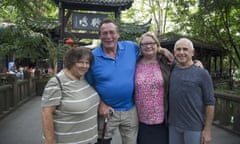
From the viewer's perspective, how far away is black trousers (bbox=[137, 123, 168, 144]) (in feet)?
8.61

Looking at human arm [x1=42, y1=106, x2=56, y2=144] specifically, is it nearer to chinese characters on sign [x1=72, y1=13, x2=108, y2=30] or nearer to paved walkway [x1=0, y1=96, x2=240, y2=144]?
paved walkway [x1=0, y1=96, x2=240, y2=144]

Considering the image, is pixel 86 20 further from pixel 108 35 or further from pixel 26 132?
pixel 108 35

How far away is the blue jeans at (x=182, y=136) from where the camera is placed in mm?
2451

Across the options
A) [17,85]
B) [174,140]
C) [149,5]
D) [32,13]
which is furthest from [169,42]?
[149,5]

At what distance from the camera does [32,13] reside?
206 inches

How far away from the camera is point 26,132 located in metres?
5.89

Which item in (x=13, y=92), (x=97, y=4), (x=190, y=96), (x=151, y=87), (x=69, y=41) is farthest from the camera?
(x=97, y=4)

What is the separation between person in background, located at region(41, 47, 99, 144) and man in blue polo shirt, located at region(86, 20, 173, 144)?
0.49 ft

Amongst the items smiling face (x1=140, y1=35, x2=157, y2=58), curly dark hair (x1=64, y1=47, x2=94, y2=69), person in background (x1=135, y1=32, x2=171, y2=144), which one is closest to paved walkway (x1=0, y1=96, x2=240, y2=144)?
person in background (x1=135, y1=32, x2=171, y2=144)

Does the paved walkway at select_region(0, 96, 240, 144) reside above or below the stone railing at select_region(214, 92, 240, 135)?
below

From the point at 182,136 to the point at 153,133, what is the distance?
0.25 metres

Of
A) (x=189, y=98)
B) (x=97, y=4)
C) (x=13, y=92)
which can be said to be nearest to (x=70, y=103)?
(x=189, y=98)

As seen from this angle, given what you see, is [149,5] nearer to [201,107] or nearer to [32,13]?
[32,13]

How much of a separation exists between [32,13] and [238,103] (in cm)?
396
